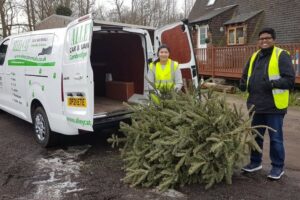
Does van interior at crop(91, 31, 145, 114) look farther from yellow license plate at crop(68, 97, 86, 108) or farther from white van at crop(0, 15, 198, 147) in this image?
yellow license plate at crop(68, 97, 86, 108)

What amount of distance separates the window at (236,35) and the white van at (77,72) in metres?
14.0

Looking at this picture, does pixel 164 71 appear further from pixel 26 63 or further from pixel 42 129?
pixel 26 63

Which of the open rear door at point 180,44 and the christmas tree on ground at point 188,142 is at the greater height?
the open rear door at point 180,44

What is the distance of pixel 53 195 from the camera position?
444 centimetres

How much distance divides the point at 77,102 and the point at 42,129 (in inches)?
52.4

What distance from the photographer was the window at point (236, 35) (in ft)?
68.0

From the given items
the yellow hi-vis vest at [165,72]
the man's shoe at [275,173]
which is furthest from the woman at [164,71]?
the man's shoe at [275,173]

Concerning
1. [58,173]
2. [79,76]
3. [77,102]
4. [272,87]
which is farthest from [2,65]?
[272,87]

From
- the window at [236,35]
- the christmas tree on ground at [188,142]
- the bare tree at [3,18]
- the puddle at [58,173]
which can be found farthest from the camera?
the bare tree at [3,18]

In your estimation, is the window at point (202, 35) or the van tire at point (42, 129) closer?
the van tire at point (42, 129)

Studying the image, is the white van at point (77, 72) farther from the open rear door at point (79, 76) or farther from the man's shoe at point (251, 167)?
the man's shoe at point (251, 167)

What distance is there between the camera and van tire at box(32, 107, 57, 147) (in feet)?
20.4

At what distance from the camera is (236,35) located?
2123 centimetres

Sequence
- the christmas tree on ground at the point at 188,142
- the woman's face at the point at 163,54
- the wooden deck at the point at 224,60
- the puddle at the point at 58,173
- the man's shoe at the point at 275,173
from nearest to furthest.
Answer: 1. the christmas tree on ground at the point at 188,142
2. the puddle at the point at 58,173
3. the man's shoe at the point at 275,173
4. the woman's face at the point at 163,54
5. the wooden deck at the point at 224,60
